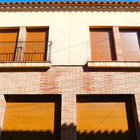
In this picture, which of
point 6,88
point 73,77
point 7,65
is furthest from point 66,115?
point 7,65

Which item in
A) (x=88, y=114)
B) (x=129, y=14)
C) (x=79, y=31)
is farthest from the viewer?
(x=129, y=14)

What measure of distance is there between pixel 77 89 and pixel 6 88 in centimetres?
246

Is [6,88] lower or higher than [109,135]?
higher

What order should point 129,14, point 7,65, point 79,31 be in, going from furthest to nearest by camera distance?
point 129,14 → point 79,31 → point 7,65

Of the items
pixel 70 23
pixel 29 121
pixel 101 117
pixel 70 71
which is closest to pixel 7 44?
pixel 70 23

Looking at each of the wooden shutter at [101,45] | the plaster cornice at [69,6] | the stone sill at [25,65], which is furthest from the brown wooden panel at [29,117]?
the plaster cornice at [69,6]

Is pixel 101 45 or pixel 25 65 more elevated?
pixel 101 45

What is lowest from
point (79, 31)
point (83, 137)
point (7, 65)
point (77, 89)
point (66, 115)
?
point (83, 137)

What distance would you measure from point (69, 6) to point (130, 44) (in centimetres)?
314

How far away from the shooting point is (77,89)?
17.5 feet

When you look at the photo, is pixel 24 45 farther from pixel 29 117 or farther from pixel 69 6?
pixel 29 117

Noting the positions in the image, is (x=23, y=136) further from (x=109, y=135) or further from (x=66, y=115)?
(x=109, y=135)

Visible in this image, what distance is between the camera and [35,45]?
6383mm

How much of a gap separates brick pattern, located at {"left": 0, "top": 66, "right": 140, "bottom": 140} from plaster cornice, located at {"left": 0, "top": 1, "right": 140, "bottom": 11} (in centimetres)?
303
